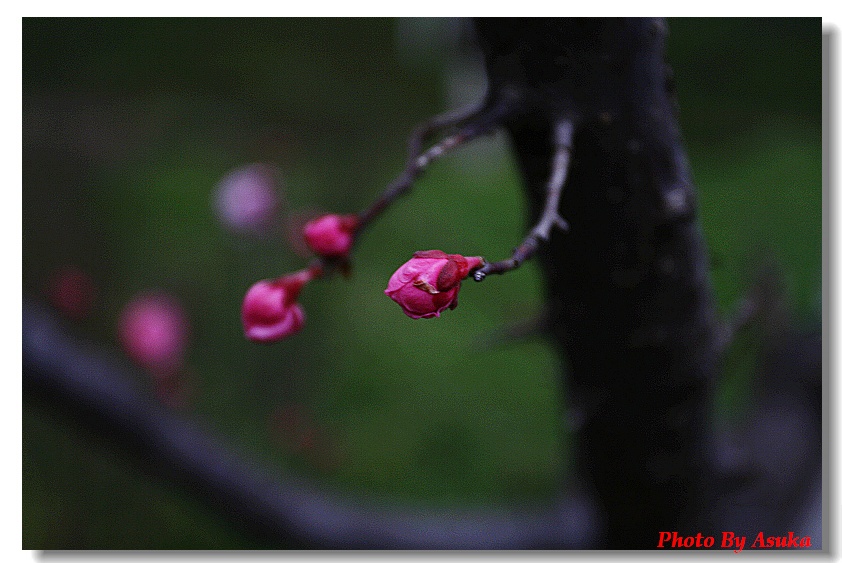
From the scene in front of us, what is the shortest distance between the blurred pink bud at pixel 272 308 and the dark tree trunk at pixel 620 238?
143mm

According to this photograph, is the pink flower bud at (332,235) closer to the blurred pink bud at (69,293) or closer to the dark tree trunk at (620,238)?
the dark tree trunk at (620,238)

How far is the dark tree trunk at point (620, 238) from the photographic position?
13.4 inches

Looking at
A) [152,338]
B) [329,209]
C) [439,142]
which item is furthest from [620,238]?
[329,209]

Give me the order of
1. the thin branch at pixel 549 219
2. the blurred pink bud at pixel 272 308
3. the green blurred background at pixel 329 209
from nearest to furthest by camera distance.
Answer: the thin branch at pixel 549 219 < the blurred pink bud at pixel 272 308 < the green blurred background at pixel 329 209

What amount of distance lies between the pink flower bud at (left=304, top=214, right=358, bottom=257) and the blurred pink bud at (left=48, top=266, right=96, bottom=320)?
2.57 feet

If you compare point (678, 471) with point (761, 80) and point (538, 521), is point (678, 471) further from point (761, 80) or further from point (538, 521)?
point (761, 80)

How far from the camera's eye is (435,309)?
28 cm

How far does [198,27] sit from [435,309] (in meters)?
0.75

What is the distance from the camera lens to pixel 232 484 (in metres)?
0.80

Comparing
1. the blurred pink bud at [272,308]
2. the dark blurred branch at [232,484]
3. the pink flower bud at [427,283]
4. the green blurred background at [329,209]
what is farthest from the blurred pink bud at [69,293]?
the pink flower bud at [427,283]

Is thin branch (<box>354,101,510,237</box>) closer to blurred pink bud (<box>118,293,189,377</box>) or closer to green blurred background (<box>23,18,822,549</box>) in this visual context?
green blurred background (<box>23,18,822,549</box>)

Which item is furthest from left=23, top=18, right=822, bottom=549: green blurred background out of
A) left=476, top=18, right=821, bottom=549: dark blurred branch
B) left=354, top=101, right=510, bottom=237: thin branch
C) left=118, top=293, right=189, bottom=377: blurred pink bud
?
left=354, top=101, right=510, bottom=237: thin branch

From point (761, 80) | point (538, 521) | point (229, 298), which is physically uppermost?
point (761, 80)
